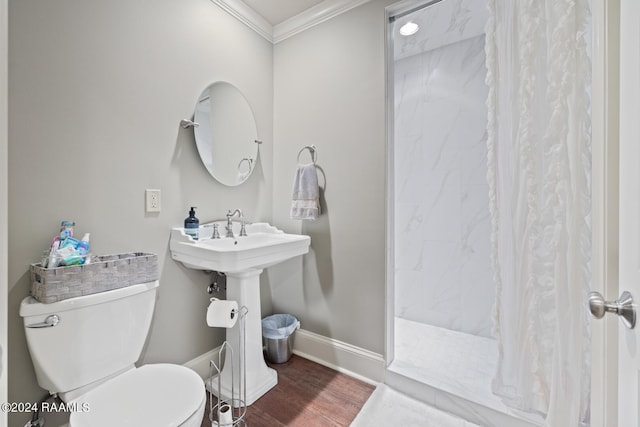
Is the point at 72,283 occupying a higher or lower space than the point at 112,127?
lower

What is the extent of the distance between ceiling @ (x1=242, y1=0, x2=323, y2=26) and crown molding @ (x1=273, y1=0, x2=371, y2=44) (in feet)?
0.09

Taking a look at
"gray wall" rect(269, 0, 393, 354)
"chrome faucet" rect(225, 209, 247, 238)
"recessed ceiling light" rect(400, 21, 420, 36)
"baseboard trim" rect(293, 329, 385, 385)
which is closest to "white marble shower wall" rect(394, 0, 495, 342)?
"recessed ceiling light" rect(400, 21, 420, 36)

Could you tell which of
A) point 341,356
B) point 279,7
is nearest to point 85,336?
point 341,356

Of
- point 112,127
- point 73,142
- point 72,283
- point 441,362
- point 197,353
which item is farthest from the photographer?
point 441,362

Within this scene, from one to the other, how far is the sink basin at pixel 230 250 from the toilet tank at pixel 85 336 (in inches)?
11.3

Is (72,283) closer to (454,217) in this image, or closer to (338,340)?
A: (338,340)

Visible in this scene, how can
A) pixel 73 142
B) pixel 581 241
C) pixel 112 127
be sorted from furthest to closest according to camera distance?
pixel 112 127 → pixel 73 142 → pixel 581 241

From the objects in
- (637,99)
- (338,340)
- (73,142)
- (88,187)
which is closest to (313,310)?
(338,340)

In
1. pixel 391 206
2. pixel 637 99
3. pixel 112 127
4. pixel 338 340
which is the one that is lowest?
pixel 338 340

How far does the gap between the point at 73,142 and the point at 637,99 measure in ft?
Result: 5.90

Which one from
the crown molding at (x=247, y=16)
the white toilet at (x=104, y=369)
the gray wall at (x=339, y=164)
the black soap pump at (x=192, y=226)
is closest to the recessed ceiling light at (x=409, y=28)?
the gray wall at (x=339, y=164)

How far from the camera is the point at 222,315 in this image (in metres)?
1.34

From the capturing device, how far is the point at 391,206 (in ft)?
5.68

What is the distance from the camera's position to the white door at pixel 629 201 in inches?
20.7
